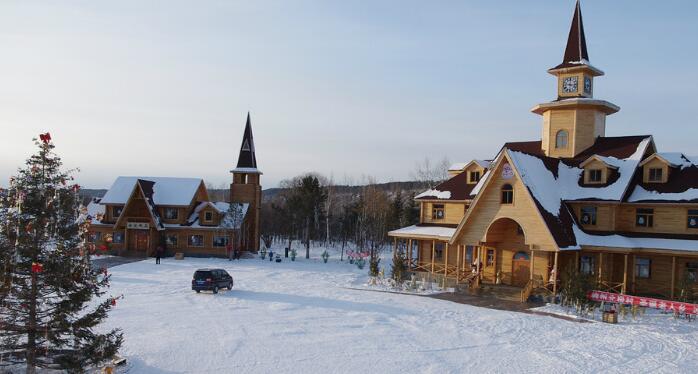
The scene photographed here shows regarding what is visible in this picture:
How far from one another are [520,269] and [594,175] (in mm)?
6247

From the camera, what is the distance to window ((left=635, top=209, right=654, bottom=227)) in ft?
87.9

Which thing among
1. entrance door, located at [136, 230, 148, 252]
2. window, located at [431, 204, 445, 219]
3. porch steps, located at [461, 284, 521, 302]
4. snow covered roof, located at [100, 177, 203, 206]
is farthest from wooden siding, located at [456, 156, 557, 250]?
entrance door, located at [136, 230, 148, 252]

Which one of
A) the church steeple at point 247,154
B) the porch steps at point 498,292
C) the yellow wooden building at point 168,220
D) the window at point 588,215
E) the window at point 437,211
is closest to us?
the porch steps at point 498,292

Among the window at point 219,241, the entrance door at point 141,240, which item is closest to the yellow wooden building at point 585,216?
the window at point 219,241

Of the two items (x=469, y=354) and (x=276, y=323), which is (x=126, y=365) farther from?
(x=469, y=354)

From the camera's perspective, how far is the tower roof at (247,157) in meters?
46.8

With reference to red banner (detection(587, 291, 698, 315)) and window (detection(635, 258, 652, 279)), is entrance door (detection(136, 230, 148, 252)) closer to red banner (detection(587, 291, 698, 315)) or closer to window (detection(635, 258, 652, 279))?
red banner (detection(587, 291, 698, 315))

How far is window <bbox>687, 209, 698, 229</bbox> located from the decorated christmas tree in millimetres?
25204

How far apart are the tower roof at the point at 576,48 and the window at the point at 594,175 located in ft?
22.5

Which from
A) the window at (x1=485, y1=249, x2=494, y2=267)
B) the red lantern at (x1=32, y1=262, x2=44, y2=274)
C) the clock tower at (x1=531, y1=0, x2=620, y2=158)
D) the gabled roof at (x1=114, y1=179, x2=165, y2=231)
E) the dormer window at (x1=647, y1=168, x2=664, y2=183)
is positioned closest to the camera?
the red lantern at (x1=32, y1=262, x2=44, y2=274)

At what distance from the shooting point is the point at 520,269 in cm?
2877

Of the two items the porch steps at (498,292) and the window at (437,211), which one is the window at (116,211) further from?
the porch steps at (498,292)

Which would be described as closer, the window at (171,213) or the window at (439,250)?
the window at (439,250)

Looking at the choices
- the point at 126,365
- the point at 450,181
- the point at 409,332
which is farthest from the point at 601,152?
the point at 126,365
